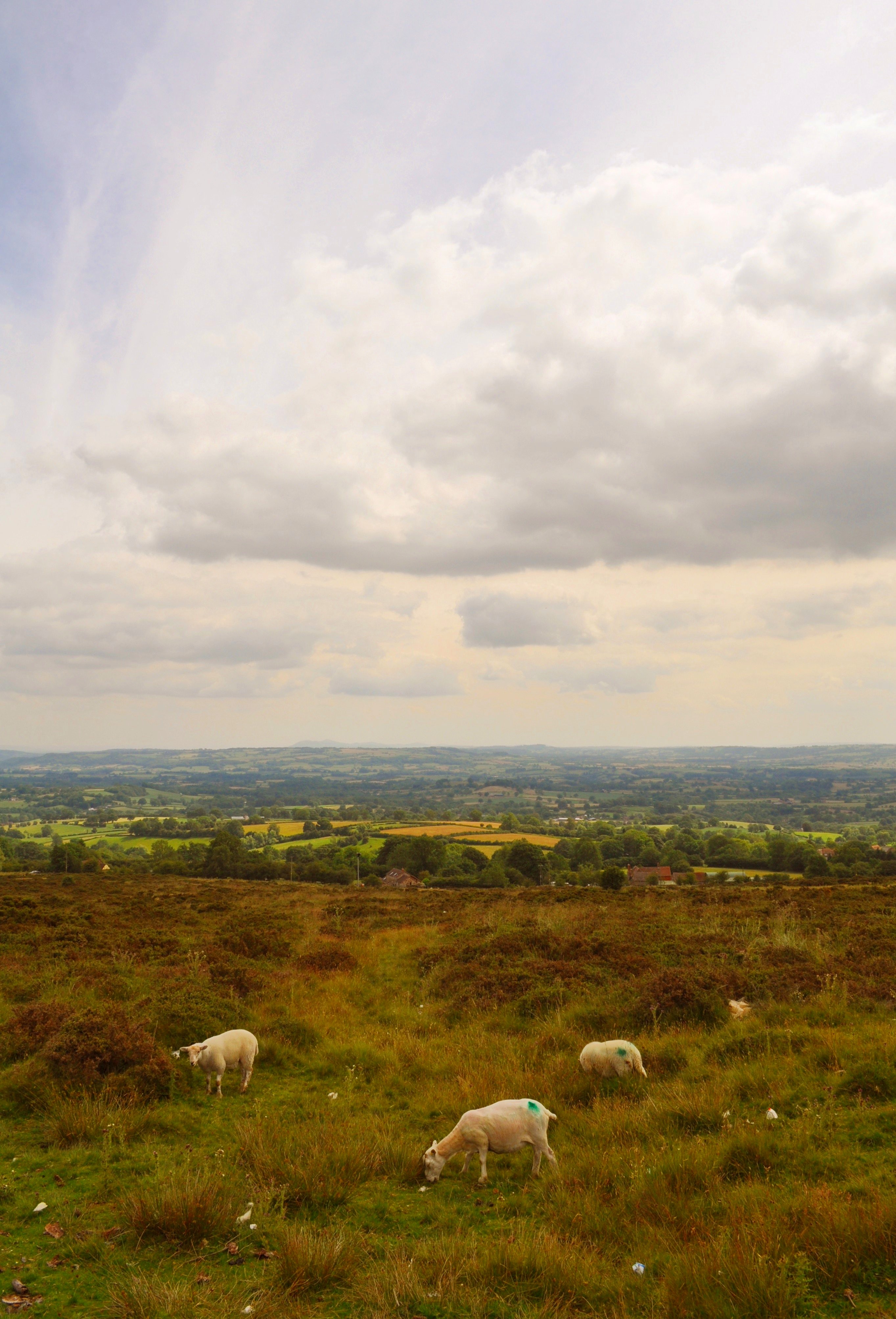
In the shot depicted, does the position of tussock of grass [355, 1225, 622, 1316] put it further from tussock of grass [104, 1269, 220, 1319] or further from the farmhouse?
the farmhouse

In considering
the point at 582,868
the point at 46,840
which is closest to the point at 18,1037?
the point at 582,868

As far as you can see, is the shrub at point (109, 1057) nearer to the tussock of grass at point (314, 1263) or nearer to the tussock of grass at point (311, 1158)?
the tussock of grass at point (311, 1158)

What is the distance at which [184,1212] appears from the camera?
609 centimetres

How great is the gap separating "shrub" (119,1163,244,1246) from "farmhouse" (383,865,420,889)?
4608 cm

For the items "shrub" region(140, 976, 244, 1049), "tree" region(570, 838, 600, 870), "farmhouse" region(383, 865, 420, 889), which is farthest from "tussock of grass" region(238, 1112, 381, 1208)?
"tree" region(570, 838, 600, 870)

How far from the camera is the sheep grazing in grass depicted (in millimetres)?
7449

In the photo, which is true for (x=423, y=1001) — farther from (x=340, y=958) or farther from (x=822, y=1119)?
(x=822, y=1119)

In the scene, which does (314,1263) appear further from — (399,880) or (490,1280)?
(399,880)

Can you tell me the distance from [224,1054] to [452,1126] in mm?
3973

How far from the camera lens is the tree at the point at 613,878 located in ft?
125

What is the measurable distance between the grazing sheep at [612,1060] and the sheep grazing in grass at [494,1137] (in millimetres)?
2218

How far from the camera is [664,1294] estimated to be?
481 cm

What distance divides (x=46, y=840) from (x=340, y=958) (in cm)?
10194

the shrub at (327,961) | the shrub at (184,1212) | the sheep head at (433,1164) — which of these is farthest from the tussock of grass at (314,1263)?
the shrub at (327,961)
